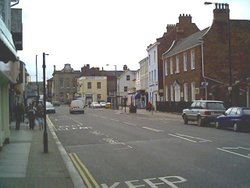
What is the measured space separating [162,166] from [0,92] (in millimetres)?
8663

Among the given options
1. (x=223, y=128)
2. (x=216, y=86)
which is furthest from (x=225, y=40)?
(x=223, y=128)

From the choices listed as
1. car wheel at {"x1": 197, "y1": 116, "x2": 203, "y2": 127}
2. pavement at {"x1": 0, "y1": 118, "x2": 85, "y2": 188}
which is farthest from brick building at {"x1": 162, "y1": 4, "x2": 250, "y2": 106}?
pavement at {"x1": 0, "y1": 118, "x2": 85, "y2": 188}

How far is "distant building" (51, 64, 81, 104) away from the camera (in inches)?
5827

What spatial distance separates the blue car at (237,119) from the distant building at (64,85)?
394 ft

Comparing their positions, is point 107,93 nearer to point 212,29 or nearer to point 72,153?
point 212,29

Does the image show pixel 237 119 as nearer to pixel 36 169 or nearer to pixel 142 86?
pixel 36 169

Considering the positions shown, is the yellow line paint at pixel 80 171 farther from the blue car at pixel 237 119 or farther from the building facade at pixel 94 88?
the building facade at pixel 94 88

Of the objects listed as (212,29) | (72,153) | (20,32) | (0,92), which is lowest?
(72,153)

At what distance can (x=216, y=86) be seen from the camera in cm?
4812

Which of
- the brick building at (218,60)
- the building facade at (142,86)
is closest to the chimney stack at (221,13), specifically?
the brick building at (218,60)

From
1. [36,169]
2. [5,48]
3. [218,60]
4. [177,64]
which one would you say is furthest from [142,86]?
[5,48]

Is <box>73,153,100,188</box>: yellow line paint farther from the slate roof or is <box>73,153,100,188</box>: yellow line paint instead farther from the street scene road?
the slate roof

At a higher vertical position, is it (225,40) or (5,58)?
(225,40)

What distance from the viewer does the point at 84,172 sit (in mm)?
12789
